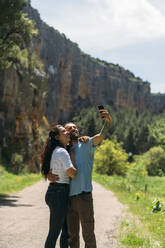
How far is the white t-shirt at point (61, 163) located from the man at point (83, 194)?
0.71 feet

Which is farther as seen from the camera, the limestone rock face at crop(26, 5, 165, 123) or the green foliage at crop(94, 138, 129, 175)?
the limestone rock face at crop(26, 5, 165, 123)

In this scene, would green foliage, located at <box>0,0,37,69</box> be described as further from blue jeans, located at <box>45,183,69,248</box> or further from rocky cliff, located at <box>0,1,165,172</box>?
blue jeans, located at <box>45,183,69,248</box>

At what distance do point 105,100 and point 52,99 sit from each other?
35.4 metres

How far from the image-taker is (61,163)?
15.8ft

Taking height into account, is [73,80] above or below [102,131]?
above

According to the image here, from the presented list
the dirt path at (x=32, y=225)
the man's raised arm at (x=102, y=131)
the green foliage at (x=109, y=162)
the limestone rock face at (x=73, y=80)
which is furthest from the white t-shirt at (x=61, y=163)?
the limestone rock face at (x=73, y=80)

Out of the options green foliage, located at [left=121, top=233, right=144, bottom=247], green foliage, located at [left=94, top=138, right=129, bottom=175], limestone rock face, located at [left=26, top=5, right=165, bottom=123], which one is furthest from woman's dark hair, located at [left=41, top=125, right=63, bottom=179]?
limestone rock face, located at [left=26, top=5, right=165, bottom=123]

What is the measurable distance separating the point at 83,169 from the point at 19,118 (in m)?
25.8

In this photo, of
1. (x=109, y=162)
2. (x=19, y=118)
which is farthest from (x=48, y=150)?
(x=109, y=162)

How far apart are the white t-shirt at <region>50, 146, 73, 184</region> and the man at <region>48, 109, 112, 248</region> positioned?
22cm

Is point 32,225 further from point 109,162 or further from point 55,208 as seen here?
point 109,162

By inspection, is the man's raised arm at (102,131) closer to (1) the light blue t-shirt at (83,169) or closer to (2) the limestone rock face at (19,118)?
(1) the light blue t-shirt at (83,169)

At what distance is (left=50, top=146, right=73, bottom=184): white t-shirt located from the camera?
15.6ft

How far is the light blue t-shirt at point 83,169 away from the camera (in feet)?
16.2
